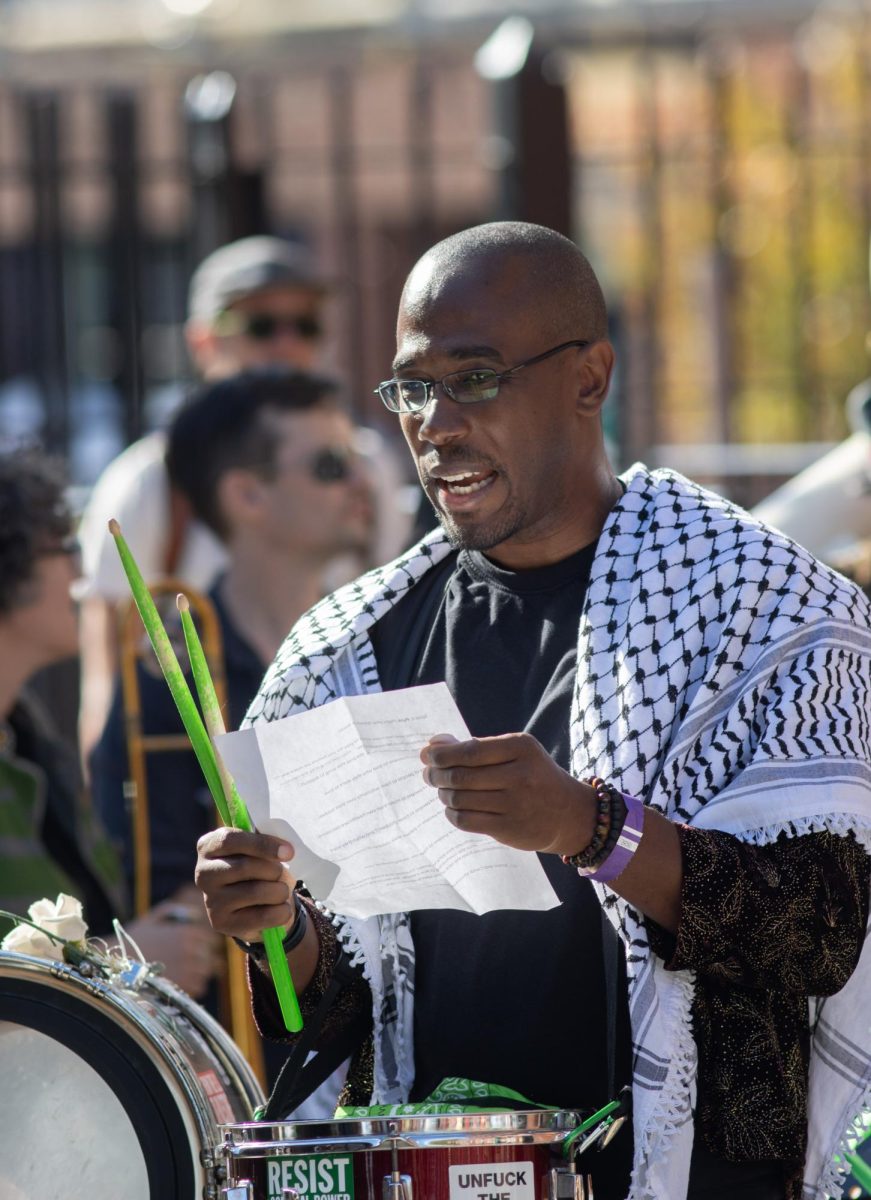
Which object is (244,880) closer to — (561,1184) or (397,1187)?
(397,1187)

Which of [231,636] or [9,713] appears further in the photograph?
[231,636]

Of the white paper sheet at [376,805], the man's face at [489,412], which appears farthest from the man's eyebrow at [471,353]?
the white paper sheet at [376,805]

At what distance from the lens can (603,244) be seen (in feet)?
40.7

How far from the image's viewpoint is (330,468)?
222 inches

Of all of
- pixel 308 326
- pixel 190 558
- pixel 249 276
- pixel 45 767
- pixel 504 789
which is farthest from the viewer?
pixel 308 326

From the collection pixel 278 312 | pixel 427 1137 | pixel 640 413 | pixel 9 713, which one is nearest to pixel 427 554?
pixel 427 1137

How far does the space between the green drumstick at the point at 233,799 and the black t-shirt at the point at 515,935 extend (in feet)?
0.83

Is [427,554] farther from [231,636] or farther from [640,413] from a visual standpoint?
[640,413]

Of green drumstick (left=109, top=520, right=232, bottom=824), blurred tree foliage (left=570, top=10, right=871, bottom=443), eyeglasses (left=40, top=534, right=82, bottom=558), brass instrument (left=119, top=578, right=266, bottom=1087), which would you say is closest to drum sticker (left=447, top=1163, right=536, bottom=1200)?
green drumstick (left=109, top=520, right=232, bottom=824)

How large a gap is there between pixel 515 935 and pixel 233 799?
472 millimetres

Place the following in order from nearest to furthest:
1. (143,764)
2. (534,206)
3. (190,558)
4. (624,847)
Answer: (624,847) → (143,764) → (190,558) → (534,206)

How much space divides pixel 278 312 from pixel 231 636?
2.03 m

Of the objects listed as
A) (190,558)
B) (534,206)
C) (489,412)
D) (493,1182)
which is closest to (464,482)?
(489,412)

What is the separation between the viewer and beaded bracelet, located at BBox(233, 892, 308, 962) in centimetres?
275
